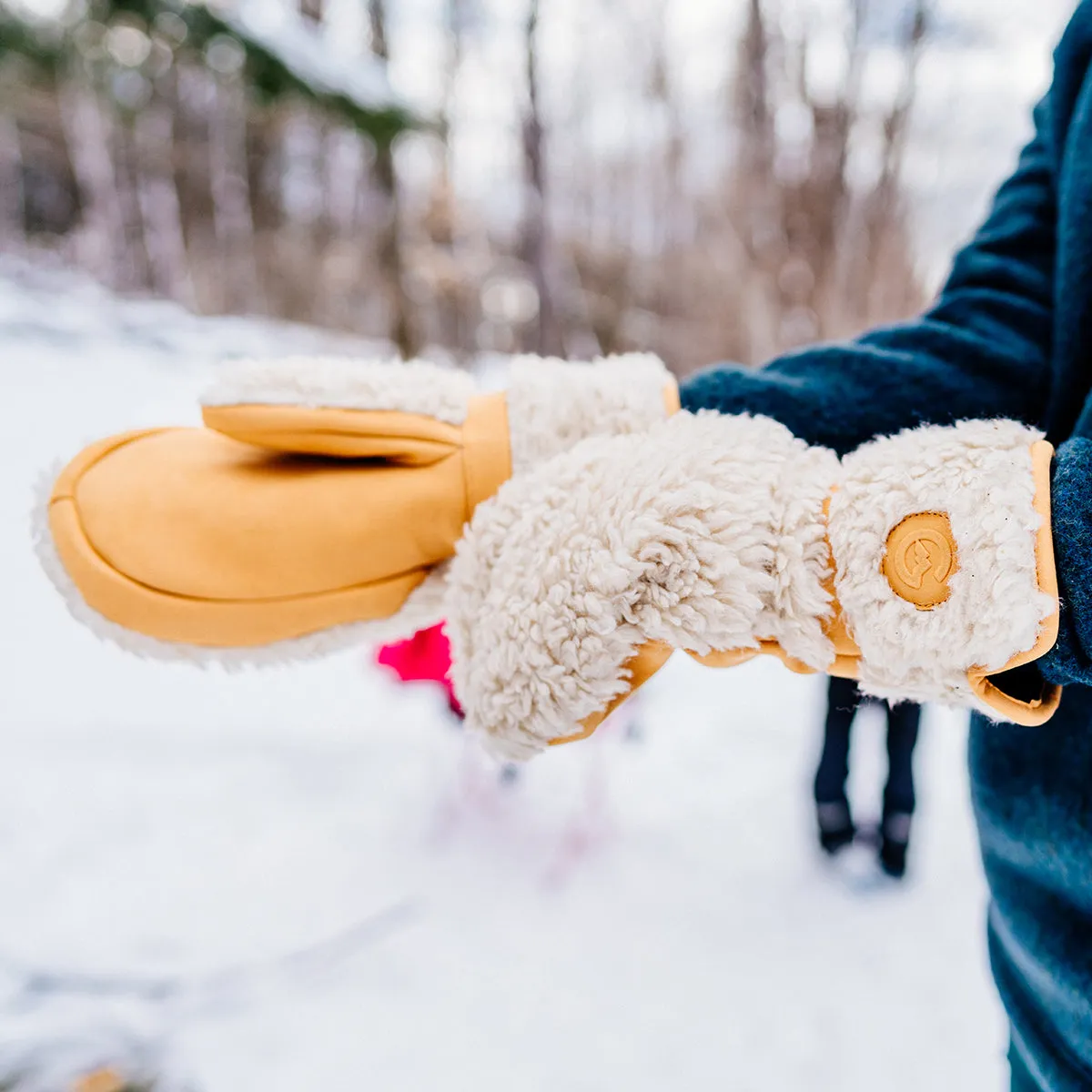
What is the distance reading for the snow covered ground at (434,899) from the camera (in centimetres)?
102

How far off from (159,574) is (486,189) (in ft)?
37.5

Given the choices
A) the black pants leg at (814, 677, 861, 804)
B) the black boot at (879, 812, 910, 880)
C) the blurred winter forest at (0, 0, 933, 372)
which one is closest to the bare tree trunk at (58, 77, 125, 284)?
the blurred winter forest at (0, 0, 933, 372)

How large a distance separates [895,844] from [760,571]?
1.29 meters

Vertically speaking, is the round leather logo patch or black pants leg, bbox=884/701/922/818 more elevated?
the round leather logo patch

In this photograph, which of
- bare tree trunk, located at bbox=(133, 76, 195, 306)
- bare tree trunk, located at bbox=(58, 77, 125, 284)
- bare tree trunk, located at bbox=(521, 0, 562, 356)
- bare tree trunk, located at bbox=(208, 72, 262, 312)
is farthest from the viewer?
bare tree trunk, located at bbox=(208, 72, 262, 312)

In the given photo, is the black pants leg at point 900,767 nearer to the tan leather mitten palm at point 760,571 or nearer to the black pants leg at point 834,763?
the black pants leg at point 834,763

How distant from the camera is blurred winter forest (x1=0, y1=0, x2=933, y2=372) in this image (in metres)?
3.33

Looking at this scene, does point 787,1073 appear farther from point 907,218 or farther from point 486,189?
point 486,189

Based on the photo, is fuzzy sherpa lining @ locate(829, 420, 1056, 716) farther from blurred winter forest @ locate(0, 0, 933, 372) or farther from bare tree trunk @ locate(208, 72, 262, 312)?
bare tree trunk @ locate(208, 72, 262, 312)

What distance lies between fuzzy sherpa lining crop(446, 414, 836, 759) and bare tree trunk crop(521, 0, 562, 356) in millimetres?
4499

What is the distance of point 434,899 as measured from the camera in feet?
4.24

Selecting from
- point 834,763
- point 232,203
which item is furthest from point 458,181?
point 834,763

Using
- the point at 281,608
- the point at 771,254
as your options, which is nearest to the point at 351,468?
the point at 281,608

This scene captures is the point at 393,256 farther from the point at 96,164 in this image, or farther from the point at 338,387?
the point at 338,387
